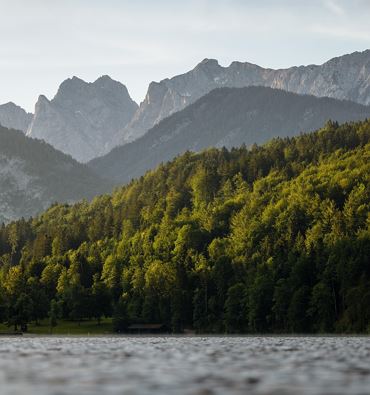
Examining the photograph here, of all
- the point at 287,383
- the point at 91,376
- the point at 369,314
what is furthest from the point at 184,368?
the point at 369,314

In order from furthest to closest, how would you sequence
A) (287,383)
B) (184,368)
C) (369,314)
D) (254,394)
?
1. (369,314)
2. (184,368)
3. (287,383)
4. (254,394)

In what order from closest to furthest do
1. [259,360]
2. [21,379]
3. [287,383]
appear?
[287,383]
[21,379]
[259,360]

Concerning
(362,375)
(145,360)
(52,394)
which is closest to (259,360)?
(145,360)

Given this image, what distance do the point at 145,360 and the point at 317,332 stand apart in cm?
13612

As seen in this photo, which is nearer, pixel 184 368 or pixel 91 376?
pixel 91 376

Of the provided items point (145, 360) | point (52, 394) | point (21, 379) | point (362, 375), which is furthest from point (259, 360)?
point (52, 394)

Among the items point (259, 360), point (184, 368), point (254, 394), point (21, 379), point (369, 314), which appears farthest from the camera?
point (369, 314)

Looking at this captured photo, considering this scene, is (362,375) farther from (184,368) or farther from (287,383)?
(184,368)

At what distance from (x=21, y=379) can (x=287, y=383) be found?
17.2m

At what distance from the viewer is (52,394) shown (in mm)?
42031

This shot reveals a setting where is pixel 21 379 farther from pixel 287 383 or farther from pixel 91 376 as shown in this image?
pixel 287 383

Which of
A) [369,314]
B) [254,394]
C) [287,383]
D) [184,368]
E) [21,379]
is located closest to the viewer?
[254,394]

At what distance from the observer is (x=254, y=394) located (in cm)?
4188

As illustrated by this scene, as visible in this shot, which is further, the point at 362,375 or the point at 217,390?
the point at 362,375
